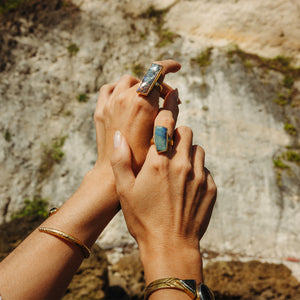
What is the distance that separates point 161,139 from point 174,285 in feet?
2.54

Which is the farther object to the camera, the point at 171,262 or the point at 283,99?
the point at 283,99

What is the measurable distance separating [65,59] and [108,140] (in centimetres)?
249

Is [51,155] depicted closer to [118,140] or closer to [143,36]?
[118,140]

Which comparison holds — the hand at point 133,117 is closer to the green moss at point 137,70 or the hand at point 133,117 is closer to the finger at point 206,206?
the finger at point 206,206

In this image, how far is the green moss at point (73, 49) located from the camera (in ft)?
13.0

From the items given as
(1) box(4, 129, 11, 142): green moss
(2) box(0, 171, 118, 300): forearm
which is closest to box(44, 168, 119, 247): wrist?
(2) box(0, 171, 118, 300): forearm

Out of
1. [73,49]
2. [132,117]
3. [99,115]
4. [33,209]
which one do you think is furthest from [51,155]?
[132,117]

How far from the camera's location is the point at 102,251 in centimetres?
277

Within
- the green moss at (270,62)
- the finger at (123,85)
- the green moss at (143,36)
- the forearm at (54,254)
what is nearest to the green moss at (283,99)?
the green moss at (270,62)

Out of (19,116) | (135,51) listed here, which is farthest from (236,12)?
(19,116)

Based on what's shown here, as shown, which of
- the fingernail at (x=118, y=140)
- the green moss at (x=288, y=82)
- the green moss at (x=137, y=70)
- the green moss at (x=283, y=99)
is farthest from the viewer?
the green moss at (x=137, y=70)

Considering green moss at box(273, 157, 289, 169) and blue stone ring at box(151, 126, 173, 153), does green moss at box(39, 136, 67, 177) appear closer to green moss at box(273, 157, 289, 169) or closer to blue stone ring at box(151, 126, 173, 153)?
blue stone ring at box(151, 126, 173, 153)

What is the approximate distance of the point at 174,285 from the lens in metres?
1.16

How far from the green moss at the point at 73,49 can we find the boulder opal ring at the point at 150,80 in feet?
8.71
